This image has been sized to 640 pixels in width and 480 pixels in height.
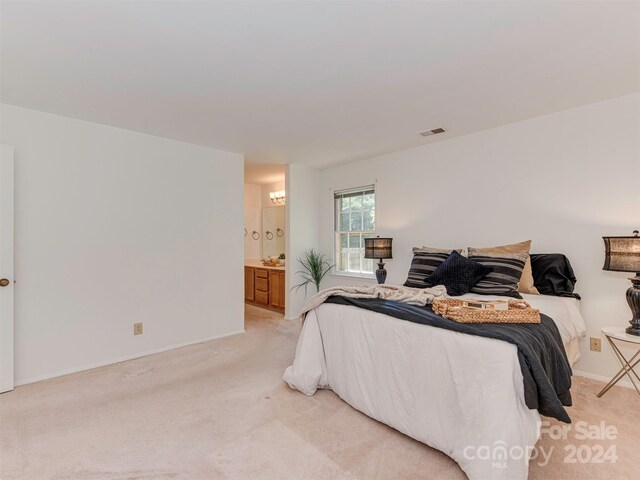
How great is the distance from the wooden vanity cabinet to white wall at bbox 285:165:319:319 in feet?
1.09

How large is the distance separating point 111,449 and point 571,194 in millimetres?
4006

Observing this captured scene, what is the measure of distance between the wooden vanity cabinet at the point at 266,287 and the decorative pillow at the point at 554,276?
3403 millimetres

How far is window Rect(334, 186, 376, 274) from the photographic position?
4.66 m

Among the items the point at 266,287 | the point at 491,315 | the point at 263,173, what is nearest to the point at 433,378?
the point at 491,315

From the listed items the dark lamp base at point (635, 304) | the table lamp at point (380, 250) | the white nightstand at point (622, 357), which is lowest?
the white nightstand at point (622, 357)

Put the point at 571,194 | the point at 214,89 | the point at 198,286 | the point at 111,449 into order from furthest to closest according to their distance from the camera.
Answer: the point at 198,286, the point at 571,194, the point at 214,89, the point at 111,449

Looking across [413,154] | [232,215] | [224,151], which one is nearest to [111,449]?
[232,215]

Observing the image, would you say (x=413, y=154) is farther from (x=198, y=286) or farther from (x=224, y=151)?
(x=198, y=286)

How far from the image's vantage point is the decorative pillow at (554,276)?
109 inches

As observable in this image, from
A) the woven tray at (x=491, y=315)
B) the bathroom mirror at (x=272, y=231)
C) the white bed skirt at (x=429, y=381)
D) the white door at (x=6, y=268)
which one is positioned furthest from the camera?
the bathroom mirror at (x=272, y=231)

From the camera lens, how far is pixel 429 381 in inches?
72.1

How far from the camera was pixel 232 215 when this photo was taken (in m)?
4.21

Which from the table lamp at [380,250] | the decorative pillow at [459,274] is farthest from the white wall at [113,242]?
the decorative pillow at [459,274]

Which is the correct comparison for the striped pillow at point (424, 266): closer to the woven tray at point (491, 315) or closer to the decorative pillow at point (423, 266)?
the decorative pillow at point (423, 266)
